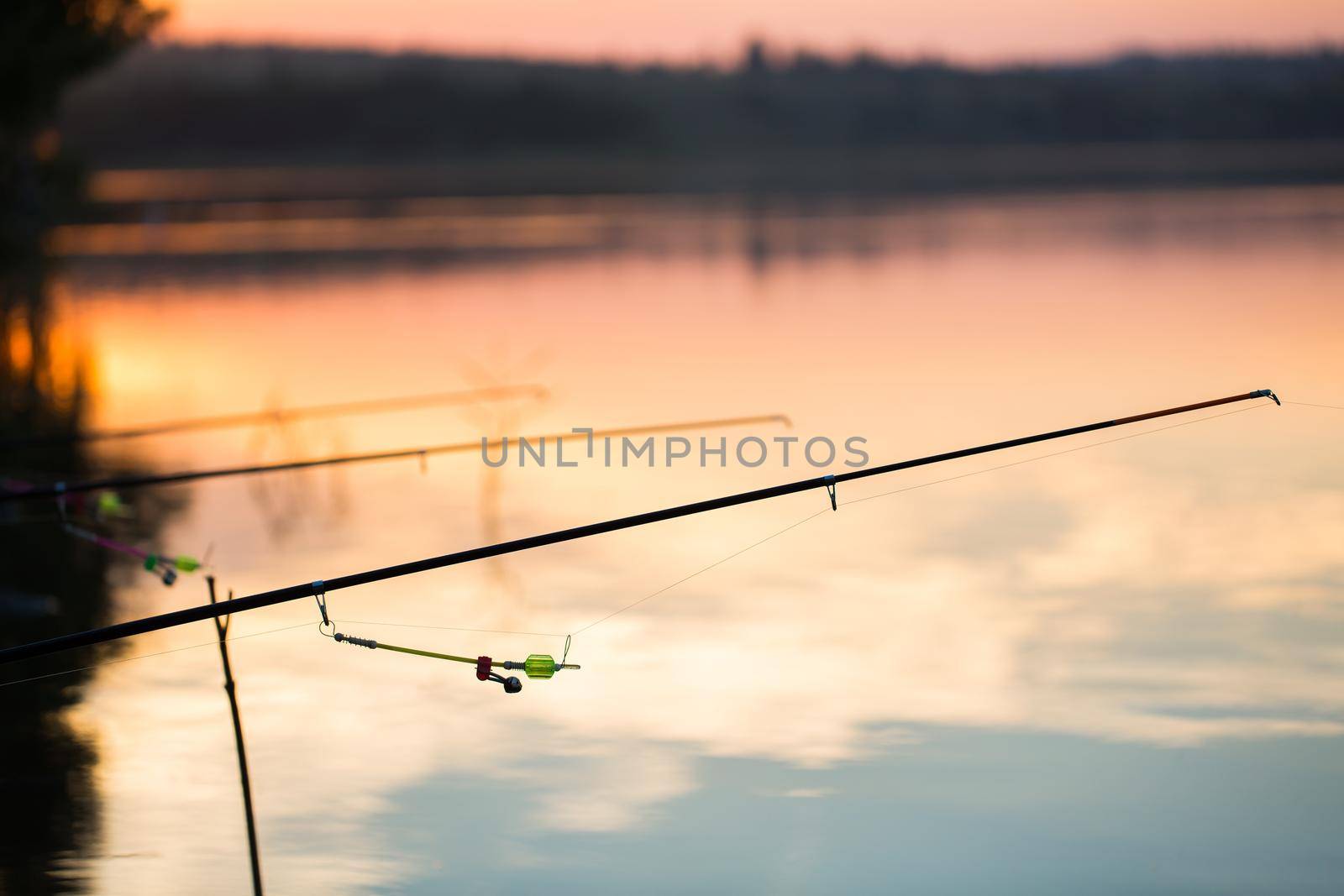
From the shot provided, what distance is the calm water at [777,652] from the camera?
9781mm

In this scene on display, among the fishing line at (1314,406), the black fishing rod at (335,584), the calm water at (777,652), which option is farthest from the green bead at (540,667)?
the fishing line at (1314,406)

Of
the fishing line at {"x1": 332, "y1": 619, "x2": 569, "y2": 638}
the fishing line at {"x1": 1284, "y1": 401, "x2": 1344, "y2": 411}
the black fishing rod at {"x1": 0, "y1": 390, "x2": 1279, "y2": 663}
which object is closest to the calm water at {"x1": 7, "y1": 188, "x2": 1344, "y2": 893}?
the fishing line at {"x1": 332, "y1": 619, "x2": 569, "y2": 638}

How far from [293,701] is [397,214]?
77542mm

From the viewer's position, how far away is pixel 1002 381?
2773cm

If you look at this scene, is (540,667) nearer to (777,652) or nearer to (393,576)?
(393,576)

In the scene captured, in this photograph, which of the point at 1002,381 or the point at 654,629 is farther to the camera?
the point at 1002,381

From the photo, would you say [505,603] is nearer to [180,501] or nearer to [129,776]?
[129,776]

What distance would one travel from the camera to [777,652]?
13109 millimetres

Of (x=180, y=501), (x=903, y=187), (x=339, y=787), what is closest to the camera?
(x=339, y=787)

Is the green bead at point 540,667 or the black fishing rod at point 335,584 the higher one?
the black fishing rod at point 335,584

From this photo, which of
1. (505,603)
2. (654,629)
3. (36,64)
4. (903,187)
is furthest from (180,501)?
(903,187)

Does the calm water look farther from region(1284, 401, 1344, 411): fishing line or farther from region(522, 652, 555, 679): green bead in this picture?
region(522, 652, 555, 679): green bead

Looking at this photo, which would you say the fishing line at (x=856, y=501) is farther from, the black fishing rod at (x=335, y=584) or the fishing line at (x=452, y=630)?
the black fishing rod at (x=335, y=584)

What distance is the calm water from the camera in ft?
32.1
